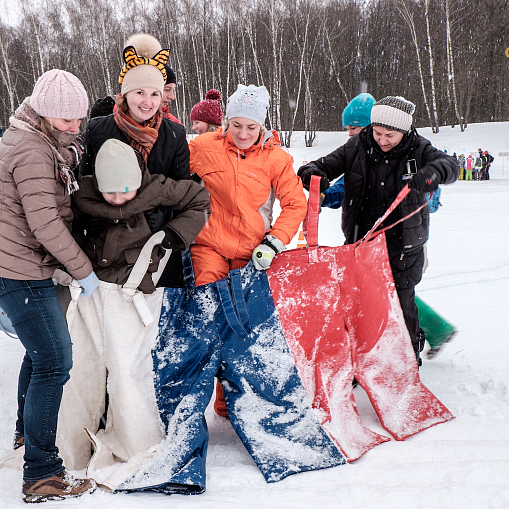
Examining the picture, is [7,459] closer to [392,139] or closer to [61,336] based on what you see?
[61,336]

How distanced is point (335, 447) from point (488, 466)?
24.4 inches

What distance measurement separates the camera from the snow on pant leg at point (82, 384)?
199 cm

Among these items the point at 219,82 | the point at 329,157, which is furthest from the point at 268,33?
the point at 329,157

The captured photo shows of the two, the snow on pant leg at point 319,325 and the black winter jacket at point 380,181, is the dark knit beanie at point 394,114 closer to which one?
the black winter jacket at point 380,181

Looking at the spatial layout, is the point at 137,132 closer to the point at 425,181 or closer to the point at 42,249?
the point at 42,249

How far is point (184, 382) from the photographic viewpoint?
2.04 m

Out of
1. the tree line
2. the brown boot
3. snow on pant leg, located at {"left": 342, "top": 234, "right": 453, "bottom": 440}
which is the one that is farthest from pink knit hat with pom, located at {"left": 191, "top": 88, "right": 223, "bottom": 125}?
the tree line

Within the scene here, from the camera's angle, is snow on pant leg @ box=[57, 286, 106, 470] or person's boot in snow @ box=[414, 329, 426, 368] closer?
snow on pant leg @ box=[57, 286, 106, 470]

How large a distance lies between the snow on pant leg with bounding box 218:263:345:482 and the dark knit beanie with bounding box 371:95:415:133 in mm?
1038

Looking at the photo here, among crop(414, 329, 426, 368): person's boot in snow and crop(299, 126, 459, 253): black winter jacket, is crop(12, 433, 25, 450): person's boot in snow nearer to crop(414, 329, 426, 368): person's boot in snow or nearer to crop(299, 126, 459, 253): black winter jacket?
crop(299, 126, 459, 253): black winter jacket

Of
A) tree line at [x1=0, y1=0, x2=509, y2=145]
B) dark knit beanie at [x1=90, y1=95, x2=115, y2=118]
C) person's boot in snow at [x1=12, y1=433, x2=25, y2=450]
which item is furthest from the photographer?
tree line at [x1=0, y1=0, x2=509, y2=145]

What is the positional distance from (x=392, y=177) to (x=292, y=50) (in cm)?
2062

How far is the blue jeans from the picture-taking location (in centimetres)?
173

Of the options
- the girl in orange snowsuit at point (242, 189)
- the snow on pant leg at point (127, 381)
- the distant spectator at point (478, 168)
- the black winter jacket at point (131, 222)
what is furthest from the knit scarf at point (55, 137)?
the distant spectator at point (478, 168)
